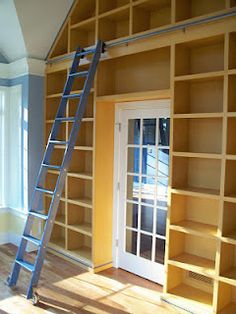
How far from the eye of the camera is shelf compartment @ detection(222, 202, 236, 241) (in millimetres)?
3158

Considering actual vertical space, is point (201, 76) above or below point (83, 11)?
below

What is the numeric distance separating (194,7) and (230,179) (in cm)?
184

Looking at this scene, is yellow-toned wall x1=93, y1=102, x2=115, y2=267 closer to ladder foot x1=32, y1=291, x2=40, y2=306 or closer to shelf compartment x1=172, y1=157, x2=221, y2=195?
ladder foot x1=32, y1=291, x2=40, y2=306

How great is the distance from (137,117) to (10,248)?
2.77 m

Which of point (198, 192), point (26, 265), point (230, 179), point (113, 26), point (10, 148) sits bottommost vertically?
point (26, 265)

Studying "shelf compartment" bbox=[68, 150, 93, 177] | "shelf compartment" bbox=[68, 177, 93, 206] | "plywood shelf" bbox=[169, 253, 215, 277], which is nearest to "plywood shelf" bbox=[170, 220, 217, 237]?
"plywood shelf" bbox=[169, 253, 215, 277]

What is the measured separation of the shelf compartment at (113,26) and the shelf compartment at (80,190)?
1956 millimetres

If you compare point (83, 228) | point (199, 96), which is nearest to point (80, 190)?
point (83, 228)

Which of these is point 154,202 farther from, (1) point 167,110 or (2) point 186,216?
(1) point 167,110

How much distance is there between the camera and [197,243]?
3.70 metres

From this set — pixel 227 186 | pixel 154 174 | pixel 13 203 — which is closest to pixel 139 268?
pixel 154 174

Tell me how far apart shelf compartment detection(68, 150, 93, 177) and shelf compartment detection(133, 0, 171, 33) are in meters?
1.85

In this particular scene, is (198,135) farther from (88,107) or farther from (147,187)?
(88,107)

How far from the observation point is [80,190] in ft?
16.2
